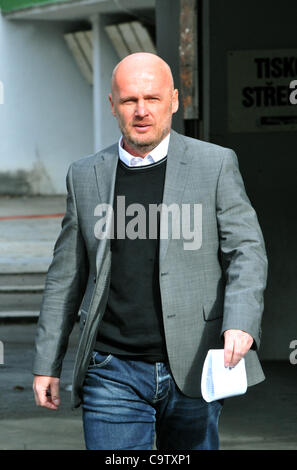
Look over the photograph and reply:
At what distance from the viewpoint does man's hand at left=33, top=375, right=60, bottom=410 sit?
3709 mm

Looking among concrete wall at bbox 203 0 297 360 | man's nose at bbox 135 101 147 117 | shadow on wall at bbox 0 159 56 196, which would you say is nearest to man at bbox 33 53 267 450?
man's nose at bbox 135 101 147 117

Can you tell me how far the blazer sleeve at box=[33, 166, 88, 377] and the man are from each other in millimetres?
93

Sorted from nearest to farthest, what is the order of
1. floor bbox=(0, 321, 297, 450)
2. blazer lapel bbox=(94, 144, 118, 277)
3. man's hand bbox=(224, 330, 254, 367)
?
1. man's hand bbox=(224, 330, 254, 367)
2. blazer lapel bbox=(94, 144, 118, 277)
3. floor bbox=(0, 321, 297, 450)

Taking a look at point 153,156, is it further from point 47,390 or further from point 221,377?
point 47,390

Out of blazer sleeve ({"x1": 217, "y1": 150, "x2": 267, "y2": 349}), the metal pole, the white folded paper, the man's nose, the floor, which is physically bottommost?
the floor

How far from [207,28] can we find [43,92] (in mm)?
21019

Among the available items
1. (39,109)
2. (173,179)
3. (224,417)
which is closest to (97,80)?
(39,109)

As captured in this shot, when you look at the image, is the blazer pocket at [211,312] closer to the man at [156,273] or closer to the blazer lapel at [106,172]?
the man at [156,273]

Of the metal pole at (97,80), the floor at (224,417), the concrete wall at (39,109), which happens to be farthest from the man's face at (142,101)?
the concrete wall at (39,109)

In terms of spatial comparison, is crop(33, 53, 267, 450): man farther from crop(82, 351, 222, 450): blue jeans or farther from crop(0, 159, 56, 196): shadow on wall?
crop(0, 159, 56, 196): shadow on wall

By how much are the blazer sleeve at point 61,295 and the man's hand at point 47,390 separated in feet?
0.07

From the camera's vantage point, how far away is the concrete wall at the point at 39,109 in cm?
2756

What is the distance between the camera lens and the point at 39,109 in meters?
28.2

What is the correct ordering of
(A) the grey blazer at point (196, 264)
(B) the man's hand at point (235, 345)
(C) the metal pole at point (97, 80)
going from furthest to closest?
(C) the metal pole at point (97, 80), (A) the grey blazer at point (196, 264), (B) the man's hand at point (235, 345)
